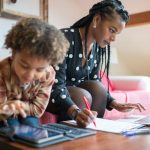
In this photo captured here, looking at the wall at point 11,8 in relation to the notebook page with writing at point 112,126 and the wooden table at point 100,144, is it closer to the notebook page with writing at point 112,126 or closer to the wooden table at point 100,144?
the notebook page with writing at point 112,126

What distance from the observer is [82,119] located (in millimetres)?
993

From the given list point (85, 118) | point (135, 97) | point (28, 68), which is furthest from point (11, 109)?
point (135, 97)

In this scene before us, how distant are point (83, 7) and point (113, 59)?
61 cm

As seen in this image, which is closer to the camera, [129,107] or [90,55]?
[129,107]

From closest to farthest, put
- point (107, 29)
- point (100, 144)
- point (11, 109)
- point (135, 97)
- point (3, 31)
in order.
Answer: point (100, 144), point (11, 109), point (107, 29), point (135, 97), point (3, 31)

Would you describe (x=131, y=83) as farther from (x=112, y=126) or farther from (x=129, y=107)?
(x=112, y=126)

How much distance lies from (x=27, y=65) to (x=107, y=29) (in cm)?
55

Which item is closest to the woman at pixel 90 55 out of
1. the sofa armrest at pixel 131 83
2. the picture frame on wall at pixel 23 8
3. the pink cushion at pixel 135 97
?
the pink cushion at pixel 135 97

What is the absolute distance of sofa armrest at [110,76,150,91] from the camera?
7.70ft

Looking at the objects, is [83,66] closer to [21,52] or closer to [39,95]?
[39,95]

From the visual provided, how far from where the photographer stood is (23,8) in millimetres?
2445

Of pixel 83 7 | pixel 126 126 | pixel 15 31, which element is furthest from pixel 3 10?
pixel 126 126

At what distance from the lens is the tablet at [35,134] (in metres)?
0.77

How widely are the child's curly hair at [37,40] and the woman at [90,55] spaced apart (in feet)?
0.99
